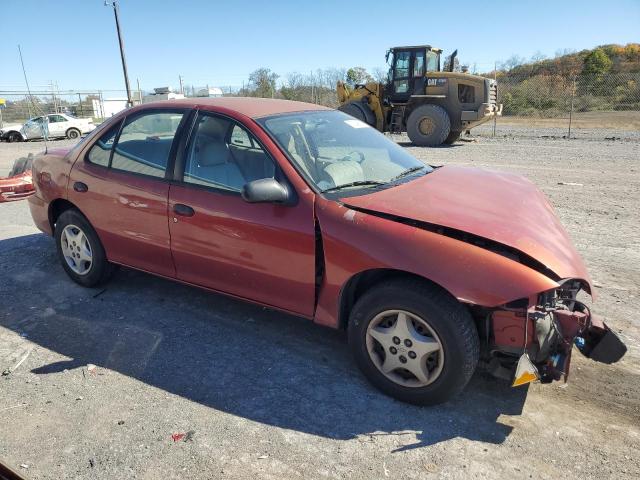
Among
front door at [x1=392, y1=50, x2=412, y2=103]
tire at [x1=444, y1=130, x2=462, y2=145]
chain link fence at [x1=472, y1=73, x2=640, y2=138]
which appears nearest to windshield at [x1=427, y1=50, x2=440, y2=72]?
front door at [x1=392, y1=50, x2=412, y2=103]

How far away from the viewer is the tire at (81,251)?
14.1 ft

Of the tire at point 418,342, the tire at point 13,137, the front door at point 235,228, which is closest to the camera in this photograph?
the tire at point 418,342

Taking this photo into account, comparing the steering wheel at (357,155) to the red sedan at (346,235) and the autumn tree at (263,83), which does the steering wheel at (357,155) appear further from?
the autumn tree at (263,83)

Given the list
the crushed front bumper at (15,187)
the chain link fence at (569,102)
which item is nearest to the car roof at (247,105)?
the crushed front bumper at (15,187)

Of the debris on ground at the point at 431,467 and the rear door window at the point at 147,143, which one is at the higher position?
the rear door window at the point at 147,143

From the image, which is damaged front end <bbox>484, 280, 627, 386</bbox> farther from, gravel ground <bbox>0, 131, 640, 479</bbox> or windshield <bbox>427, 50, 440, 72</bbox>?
windshield <bbox>427, 50, 440, 72</bbox>

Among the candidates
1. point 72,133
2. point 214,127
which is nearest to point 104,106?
point 72,133

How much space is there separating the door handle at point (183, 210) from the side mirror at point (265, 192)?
65 cm

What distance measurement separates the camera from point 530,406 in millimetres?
2875

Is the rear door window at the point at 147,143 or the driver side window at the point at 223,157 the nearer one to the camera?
the driver side window at the point at 223,157

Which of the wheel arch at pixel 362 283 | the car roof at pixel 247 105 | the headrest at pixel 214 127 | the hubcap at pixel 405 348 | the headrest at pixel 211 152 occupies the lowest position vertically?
the hubcap at pixel 405 348

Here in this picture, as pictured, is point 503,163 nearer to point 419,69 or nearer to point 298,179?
point 419,69

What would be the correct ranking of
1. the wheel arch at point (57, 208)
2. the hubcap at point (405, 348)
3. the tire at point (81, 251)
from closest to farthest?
the hubcap at point (405, 348), the tire at point (81, 251), the wheel arch at point (57, 208)

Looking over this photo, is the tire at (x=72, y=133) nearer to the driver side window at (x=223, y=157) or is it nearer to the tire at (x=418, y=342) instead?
the driver side window at (x=223, y=157)
